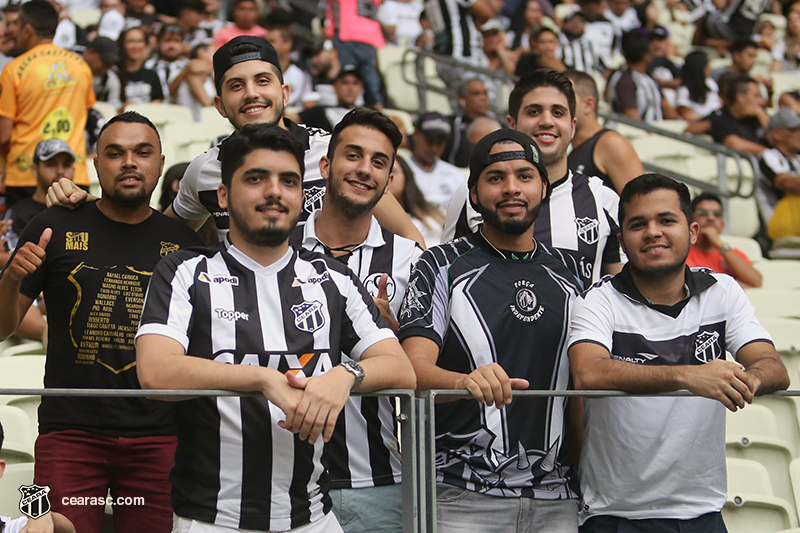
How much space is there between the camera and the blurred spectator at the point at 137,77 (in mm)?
7672

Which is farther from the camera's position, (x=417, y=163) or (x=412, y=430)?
(x=417, y=163)

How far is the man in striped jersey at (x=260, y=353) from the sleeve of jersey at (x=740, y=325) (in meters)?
1.05

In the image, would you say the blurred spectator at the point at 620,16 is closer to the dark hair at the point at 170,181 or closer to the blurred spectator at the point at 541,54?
the blurred spectator at the point at 541,54

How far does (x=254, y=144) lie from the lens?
263 centimetres

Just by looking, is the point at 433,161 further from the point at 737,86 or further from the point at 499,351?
the point at 499,351

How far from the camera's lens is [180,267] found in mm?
2480

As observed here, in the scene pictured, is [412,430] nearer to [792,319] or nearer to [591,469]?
[591,469]

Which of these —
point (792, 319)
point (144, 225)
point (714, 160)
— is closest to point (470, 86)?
point (714, 160)

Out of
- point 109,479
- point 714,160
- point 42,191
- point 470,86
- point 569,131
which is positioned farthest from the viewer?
point 714,160

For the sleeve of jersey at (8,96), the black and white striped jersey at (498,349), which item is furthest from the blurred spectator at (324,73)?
the black and white striped jersey at (498,349)

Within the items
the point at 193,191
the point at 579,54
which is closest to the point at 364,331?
the point at 193,191

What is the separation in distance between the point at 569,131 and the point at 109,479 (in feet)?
6.83

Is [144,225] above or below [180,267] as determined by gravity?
above

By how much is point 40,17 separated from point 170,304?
14.0ft
